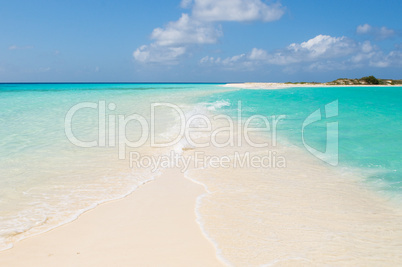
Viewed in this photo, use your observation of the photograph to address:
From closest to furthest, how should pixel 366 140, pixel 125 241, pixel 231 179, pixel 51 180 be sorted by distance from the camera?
pixel 125 241, pixel 51 180, pixel 231 179, pixel 366 140

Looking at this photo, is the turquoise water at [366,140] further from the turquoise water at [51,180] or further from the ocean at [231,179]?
the turquoise water at [51,180]

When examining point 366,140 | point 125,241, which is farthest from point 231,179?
point 366,140

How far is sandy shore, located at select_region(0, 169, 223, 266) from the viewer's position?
8.80 feet

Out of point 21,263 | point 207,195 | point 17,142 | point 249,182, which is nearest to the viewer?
point 21,263

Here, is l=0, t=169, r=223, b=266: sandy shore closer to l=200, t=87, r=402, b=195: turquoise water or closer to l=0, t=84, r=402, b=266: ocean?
l=0, t=84, r=402, b=266: ocean

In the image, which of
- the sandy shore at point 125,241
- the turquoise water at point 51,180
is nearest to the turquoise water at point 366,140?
the sandy shore at point 125,241

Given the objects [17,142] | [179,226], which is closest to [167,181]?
Result: [179,226]

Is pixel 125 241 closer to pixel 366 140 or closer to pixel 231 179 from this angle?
pixel 231 179

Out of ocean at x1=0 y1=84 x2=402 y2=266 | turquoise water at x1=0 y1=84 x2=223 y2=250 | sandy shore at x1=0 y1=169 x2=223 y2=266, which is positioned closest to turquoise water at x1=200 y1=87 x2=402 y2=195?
ocean at x1=0 y1=84 x2=402 y2=266

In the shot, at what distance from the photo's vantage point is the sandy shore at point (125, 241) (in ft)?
8.80

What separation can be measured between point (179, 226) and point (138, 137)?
5.77 meters

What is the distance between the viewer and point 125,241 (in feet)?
9.89

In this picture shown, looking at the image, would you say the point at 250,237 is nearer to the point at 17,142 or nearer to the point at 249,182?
the point at 249,182

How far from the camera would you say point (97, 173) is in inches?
212
